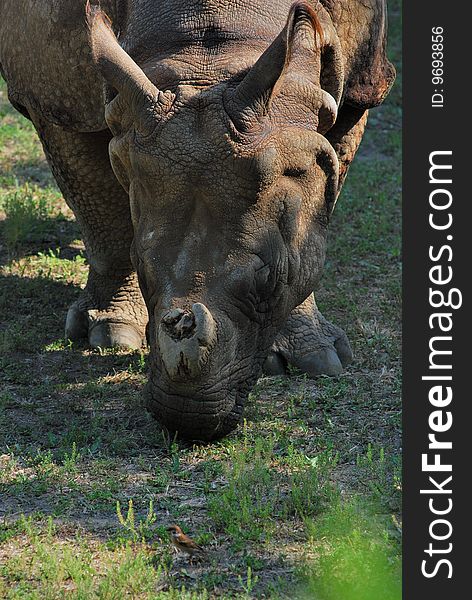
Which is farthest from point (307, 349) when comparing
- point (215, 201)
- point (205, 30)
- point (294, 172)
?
point (205, 30)

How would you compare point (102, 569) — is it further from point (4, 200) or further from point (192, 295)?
point (4, 200)

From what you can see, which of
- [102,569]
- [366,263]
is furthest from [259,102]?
[366,263]

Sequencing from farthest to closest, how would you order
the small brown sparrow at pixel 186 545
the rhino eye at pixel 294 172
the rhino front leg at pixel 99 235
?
the rhino front leg at pixel 99 235 → the rhino eye at pixel 294 172 → the small brown sparrow at pixel 186 545

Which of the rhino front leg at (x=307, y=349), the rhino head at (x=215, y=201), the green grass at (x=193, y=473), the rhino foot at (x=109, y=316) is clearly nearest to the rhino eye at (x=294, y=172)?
the rhino head at (x=215, y=201)

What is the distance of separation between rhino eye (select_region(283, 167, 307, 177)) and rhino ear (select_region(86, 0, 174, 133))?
56cm

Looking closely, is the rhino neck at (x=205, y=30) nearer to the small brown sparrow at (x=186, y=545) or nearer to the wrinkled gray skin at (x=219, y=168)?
the wrinkled gray skin at (x=219, y=168)

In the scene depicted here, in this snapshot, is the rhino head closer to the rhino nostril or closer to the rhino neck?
the rhino nostril

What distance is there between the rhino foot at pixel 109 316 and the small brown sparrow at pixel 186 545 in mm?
2436

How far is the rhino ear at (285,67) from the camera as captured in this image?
4812 mm

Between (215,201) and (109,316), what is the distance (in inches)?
86.1

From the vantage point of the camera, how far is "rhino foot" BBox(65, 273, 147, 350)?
6980mm

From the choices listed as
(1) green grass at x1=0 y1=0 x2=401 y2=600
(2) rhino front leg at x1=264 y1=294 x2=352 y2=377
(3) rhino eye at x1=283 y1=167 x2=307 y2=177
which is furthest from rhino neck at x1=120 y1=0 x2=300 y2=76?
(2) rhino front leg at x1=264 y1=294 x2=352 y2=377

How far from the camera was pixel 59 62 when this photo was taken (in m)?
6.29

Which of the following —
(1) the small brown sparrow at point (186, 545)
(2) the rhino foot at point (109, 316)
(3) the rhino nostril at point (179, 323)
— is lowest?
(1) the small brown sparrow at point (186, 545)
